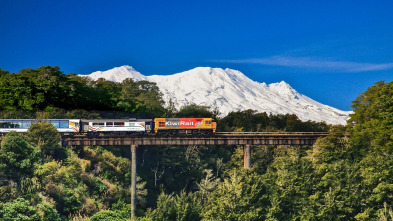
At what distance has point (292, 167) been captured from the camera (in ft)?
157

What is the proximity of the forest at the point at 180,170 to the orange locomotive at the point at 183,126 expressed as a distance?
485 cm

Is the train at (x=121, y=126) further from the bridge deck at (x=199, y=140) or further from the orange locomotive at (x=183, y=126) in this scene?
the bridge deck at (x=199, y=140)

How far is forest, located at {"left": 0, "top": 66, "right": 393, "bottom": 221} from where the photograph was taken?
42469mm

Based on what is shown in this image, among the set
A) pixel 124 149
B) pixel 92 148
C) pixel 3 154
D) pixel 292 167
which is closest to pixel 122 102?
pixel 124 149

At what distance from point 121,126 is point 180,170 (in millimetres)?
14018

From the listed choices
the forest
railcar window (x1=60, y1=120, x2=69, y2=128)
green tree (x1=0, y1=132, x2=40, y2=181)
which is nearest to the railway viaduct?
railcar window (x1=60, y1=120, x2=69, y2=128)

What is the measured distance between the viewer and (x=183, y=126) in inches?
2955

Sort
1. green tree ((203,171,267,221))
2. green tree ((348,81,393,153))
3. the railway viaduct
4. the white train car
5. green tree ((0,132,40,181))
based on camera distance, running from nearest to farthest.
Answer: green tree ((203,171,267,221)), green tree ((0,132,40,181)), green tree ((348,81,393,153)), the railway viaduct, the white train car

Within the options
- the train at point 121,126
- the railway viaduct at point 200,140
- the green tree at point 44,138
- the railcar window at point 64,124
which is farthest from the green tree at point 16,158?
the railcar window at point 64,124

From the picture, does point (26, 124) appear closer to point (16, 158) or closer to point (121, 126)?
point (121, 126)

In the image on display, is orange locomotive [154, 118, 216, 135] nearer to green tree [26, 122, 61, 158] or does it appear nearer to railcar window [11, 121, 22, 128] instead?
green tree [26, 122, 61, 158]

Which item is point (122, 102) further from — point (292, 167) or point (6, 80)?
point (292, 167)

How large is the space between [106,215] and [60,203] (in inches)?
241

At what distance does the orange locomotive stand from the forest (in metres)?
4.85
